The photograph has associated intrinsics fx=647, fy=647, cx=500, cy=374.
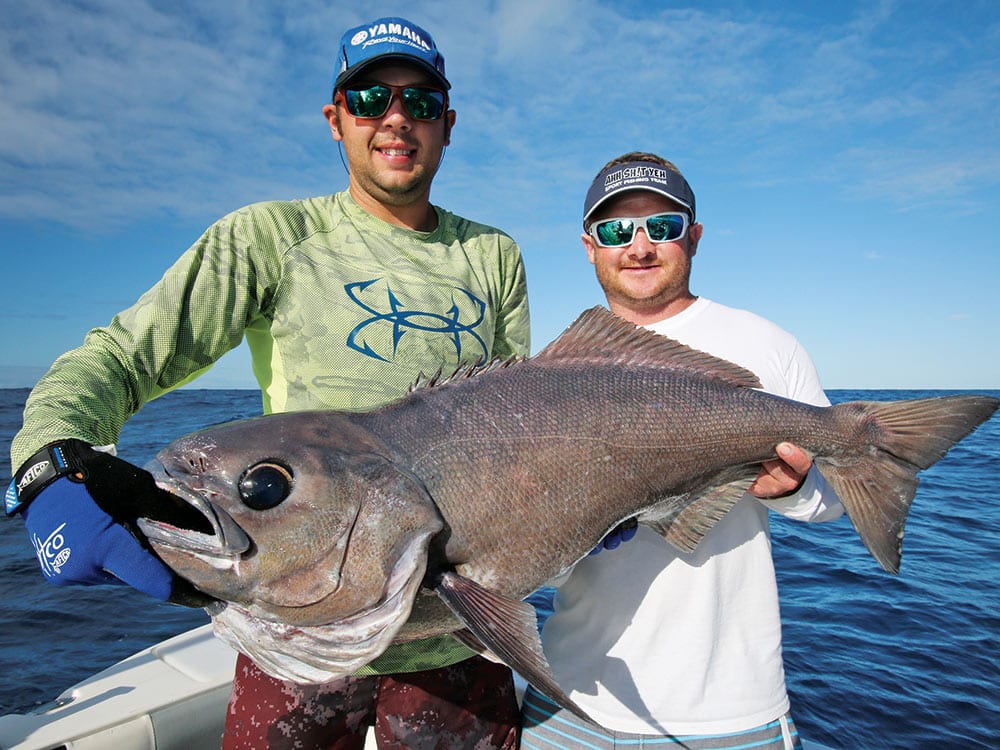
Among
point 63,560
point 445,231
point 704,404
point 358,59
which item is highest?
point 358,59

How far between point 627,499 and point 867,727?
18.8 feet

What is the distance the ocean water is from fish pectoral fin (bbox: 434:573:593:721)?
569cm

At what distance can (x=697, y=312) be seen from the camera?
3264 millimetres

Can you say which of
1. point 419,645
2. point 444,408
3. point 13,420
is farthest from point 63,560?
point 13,420

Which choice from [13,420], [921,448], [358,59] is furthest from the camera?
[13,420]

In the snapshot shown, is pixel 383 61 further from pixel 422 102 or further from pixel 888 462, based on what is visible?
pixel 888 462

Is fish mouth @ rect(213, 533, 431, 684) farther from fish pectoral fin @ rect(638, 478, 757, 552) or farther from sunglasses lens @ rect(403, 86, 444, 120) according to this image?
sunglasses lens @ rect(403, 86, 444, 120)

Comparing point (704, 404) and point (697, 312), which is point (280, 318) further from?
point (697, 312)

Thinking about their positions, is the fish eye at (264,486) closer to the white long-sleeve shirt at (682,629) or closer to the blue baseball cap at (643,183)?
the white long-sleeve shirt at (682,629)

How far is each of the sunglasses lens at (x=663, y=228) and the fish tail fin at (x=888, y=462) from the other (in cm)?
121

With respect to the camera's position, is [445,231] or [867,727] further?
[867,727]

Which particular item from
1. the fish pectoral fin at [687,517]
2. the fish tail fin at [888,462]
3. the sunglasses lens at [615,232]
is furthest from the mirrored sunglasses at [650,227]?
the fish pectoral fin at [687,517]

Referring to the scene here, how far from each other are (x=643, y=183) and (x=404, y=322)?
151 cm

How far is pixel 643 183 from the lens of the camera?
336 centimetres
